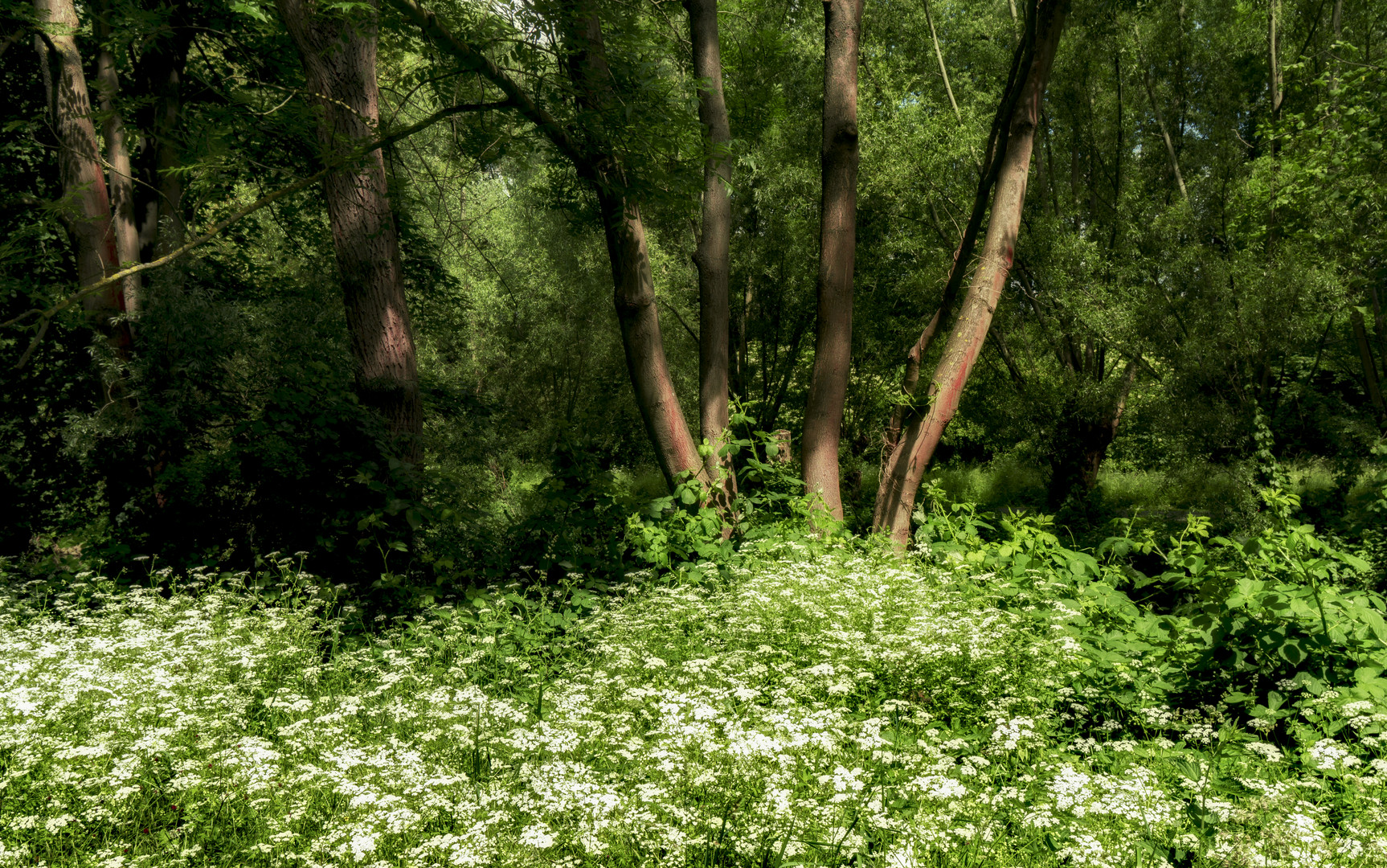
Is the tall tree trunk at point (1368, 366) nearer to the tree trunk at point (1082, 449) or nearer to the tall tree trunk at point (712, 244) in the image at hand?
the tree trunk at point (1082, 449)

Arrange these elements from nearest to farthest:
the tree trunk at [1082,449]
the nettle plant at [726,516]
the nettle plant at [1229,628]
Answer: the nettle plant at [1229,628] < the nettle plant at [726,516] < the tree trunk at [1082,449]

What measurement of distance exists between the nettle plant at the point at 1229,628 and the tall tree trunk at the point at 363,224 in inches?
192

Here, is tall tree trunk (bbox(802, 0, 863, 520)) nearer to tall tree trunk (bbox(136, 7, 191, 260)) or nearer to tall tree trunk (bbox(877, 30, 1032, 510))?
tall tree trunk (bbox(877, 30, 1032, 510))

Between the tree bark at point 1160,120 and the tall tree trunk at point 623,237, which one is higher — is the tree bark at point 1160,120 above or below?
above

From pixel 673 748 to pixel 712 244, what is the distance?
18.6ft

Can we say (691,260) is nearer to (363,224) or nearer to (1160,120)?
(363,224)

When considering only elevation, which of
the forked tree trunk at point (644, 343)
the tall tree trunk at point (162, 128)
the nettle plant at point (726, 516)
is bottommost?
the nettle plant at point (726, 516)

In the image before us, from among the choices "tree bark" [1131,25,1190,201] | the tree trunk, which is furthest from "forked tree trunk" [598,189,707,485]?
"tree bark" [1131,25,1190,201]

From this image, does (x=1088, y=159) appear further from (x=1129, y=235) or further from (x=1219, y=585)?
(x=1219, y=585)

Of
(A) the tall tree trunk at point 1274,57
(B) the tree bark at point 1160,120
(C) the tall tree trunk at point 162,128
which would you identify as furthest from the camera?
(B) the tree bark at point 1160,120

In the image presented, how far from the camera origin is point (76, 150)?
771cm

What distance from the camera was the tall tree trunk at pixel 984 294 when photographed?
7.00m

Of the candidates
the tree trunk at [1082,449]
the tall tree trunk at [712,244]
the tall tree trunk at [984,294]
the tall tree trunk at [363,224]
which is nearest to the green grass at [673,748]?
the tall tree trunk at [984,294]

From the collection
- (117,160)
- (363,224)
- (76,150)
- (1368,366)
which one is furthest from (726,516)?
(1368,366)
